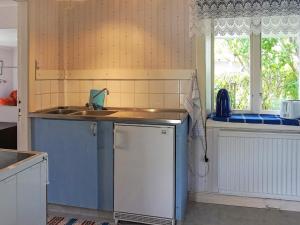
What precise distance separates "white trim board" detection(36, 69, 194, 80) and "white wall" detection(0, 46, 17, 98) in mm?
1426

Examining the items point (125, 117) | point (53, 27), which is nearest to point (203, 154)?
point (125, 117)

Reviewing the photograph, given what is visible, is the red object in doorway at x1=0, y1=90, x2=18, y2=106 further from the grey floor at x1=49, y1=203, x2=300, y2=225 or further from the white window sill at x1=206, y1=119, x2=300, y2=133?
the white window sill at x1=206, y1=119, x2=300, y2=133

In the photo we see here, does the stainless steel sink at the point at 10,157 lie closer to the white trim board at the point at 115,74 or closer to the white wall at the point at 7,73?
the white trim board at the point at 115,74

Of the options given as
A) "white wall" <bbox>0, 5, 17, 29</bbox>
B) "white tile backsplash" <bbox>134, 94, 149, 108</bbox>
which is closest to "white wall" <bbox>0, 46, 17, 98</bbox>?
"white wall" <bbox>0, 5, 17, 29</bbox>

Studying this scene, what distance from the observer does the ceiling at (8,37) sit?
3.78 metres

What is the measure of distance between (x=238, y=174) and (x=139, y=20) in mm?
1760

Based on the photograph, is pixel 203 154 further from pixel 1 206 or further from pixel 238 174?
pixel 1 206

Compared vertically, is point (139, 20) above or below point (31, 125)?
above

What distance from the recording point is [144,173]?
2.49m

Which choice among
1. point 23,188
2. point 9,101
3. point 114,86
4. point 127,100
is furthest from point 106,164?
point 9,101

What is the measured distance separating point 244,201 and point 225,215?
0.32 meters

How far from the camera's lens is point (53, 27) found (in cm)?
312

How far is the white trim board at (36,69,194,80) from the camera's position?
9.87ft

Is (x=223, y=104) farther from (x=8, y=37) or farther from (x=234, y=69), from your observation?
(x=8, y=37)
